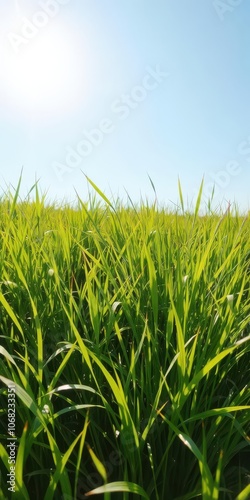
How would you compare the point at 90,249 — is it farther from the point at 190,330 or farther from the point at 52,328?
the point at 190,330

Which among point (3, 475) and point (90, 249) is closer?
point (3, 475)

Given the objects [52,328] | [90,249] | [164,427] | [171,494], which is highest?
[90,249]

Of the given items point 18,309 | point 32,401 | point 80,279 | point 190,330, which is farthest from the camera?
point 80,279

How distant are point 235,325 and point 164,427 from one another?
0.30 m

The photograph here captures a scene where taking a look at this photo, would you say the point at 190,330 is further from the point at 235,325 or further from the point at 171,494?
the point at 171,494

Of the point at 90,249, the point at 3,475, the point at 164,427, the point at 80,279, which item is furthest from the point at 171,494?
the point at 90,249

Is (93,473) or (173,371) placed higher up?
(173,371)

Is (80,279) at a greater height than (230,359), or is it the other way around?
(80,279)

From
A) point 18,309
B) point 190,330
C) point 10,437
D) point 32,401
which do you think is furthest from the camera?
point 18,309

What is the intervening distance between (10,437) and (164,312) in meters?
0.42

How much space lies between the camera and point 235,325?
36.8 inches

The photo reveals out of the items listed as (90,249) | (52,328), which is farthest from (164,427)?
(90,249)

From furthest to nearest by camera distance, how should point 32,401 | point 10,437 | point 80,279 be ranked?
point 80,279
point 10,437
point 32,401

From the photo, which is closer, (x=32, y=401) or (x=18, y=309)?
(x=32, y=401)
